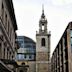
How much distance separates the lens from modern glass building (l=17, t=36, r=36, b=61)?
96044 millimetres

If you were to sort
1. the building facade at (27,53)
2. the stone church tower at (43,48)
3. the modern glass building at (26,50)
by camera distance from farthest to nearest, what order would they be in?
1. the modern glass building at (26,50)
2. the building facade at (27,53)
3. the stone church tower at (43,48)

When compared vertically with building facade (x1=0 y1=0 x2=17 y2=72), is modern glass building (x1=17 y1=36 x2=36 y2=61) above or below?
below

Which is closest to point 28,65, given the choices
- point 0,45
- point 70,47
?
point 70,47

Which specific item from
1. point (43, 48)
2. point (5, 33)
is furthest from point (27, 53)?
point (5, 33)

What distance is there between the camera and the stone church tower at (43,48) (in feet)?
273

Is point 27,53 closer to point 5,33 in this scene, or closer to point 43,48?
point 43,48

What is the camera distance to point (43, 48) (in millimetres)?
83812

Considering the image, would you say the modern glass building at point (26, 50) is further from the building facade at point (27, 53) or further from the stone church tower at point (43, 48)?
the stone church tower at point (43, 48)

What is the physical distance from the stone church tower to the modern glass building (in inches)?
410

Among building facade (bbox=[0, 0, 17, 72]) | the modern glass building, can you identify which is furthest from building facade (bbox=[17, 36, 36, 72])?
building facade (bbox=[0, 0, 17, 72])

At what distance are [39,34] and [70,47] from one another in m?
39.0

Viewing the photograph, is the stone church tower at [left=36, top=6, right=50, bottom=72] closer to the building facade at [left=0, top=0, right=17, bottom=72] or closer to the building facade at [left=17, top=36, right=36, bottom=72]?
the building facade at [left=17, top=36, right=36, bottom=72]

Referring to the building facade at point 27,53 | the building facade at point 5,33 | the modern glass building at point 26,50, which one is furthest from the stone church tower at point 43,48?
the building facade at point 5,33

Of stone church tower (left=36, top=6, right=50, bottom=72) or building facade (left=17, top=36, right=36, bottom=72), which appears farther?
building facade (left=17, top=36, right=36, bottom=72)
